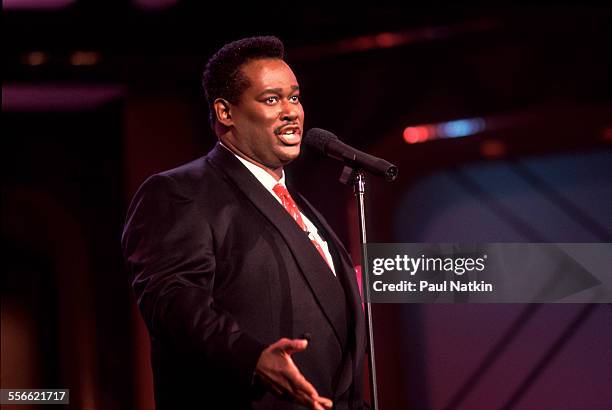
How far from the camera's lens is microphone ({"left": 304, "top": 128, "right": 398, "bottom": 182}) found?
187 centimetres

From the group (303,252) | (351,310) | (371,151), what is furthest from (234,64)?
(371,151)

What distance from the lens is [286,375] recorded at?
161 centimetres

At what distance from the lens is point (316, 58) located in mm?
3291

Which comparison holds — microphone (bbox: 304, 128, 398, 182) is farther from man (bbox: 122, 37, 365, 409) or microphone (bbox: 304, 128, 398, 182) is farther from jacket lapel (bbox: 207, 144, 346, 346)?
jacket lapel (bbox: 207, 144, 346, 346)

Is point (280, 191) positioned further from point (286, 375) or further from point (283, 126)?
point (286, 375)

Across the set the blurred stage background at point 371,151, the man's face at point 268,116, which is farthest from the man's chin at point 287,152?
the blurred stage background at point 371,151

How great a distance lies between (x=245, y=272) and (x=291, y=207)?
25 cm

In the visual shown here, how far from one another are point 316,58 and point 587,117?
3.50 ft

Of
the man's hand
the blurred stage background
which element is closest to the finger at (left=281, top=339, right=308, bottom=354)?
the man's hand

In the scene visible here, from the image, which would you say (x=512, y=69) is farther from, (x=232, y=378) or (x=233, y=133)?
(x=232, y=378)

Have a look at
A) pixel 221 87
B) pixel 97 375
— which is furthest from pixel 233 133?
pixel 97 375

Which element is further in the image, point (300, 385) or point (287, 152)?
point (287, 152)

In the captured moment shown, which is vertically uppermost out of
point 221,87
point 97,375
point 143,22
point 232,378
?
point 143,22

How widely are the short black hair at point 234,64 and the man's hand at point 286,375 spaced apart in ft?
2.34
